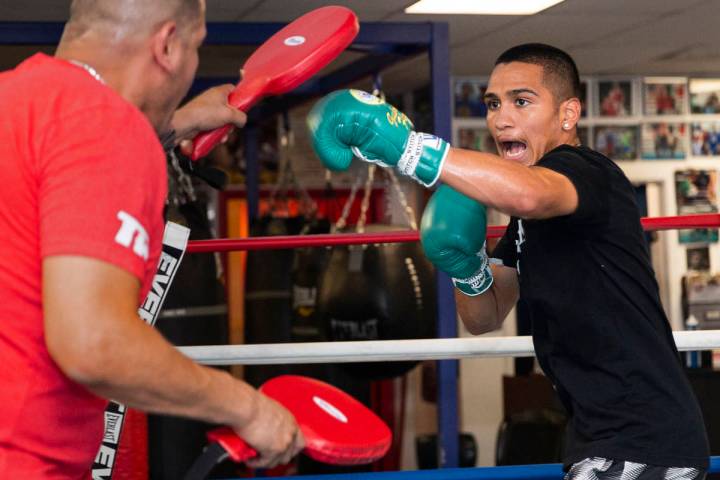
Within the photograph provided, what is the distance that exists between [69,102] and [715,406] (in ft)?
12.0

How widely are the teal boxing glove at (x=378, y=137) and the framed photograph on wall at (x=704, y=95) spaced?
19.4 feet

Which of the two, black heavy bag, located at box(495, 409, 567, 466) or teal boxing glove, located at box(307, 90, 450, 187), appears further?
black heavy bag, located at box(495, 409, 567, 466)

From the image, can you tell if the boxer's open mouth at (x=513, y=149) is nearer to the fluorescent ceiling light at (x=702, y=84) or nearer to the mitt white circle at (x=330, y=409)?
the mitt white circle at (x=330, y=409)

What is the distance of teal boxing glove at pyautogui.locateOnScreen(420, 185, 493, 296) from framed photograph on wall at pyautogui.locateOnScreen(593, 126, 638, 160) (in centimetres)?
524

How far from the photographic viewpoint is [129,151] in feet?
3.29

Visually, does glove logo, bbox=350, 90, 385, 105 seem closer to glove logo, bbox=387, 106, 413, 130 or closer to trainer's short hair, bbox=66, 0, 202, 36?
glove logo, bbox=387, 106, 413, 130

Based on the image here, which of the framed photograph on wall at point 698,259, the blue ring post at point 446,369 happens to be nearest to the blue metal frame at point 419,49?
the blue ring post at point 446,369

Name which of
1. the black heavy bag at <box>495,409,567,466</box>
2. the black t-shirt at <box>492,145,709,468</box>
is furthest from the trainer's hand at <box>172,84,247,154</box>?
the black heavy bag at <box>495,409,567,466</box>

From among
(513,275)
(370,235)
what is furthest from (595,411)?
(370,235)

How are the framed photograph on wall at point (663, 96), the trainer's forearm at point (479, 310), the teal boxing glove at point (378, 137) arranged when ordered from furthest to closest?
the framed photograph on wall at point (663, 96) → the trainer's forearm at point (479, 310) → the teal boxing glove at point (378, 137)

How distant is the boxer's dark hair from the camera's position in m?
1.71

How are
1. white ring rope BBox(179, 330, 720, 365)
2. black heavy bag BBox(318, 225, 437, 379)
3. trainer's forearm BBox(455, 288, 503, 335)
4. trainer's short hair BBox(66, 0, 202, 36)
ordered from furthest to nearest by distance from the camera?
black heavy bag BBox(318, 225, 437, 379)
white ring rope BBox(179, 330, 720, 365)
trainer's forearm BBox(455, 288, 503, 335)
trainer's short hair BBox(66, 0, 202, 36)

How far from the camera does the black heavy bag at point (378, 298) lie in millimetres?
4359

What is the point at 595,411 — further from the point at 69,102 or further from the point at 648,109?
the point at 648,109
